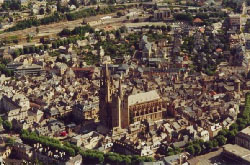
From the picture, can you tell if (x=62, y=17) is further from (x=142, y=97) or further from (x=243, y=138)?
(x=243, y=138)

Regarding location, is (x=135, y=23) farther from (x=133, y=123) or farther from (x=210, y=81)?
(x=133, y=123)

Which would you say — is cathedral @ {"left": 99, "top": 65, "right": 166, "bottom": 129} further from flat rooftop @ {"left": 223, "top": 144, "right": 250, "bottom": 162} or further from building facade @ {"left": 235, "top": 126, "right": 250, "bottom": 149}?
flat rooftop @ {"left": 223, "top": 144, "right": 250, "bottom": 162}

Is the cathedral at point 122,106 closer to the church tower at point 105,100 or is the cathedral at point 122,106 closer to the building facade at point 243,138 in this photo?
the church tower at point 105,100

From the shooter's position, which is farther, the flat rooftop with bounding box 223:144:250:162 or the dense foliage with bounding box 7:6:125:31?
the dense foliage with bounding box 7:6:125:31

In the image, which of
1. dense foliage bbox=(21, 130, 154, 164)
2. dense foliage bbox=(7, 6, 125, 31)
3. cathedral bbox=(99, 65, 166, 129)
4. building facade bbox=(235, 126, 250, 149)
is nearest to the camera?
dense foliage bbox=(21, 130, 154, 164)

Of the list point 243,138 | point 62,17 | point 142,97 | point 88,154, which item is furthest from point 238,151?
point 62,17

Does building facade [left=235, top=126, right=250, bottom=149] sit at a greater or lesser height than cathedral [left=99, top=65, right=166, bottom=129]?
lesser

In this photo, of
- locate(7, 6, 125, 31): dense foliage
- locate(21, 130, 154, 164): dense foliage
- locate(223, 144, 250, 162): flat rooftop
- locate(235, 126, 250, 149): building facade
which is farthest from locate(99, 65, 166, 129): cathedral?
locate(7, 6, 125, 31): dense foliage

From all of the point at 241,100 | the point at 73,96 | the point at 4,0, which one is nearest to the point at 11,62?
the point at 73,96
